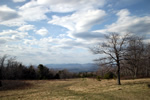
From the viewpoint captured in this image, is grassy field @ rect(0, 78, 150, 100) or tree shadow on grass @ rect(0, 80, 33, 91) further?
tree shadow on grass @ rect(0, 80, 33, 91)

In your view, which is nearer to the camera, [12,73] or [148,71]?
[148,71]

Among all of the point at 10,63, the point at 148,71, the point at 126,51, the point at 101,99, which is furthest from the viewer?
the point at 10,63

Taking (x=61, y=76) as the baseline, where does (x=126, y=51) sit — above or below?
above

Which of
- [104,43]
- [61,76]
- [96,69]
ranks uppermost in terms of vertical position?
[104,43]

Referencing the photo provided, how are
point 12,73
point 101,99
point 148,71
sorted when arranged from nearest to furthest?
point 101,99 < point 148,71 < point 12,73

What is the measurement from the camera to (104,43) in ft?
55.1

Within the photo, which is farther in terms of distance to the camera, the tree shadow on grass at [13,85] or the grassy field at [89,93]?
the tree shadow on grass at [13,85]

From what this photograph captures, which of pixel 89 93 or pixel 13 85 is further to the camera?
pixel 13 85

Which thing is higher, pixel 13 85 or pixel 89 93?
pixel 89 93

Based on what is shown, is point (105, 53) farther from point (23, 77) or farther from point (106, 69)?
point (23, 77)

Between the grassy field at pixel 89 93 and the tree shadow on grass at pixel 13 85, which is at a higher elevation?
the grassy field at pixel 89 93

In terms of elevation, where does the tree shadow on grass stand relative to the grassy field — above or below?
below

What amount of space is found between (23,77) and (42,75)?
672 centimetres

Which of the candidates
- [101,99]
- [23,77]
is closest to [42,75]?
[23,77]
